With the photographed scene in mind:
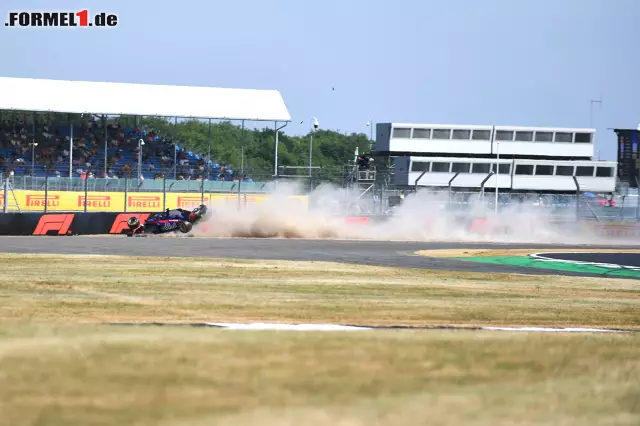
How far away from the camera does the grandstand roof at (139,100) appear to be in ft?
220

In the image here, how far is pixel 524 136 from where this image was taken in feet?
370

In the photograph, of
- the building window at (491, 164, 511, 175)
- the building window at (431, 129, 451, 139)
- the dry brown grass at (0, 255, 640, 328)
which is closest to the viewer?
the dry brown grass at (0, 255, 640, 328)

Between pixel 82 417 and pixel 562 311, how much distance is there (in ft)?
38.9

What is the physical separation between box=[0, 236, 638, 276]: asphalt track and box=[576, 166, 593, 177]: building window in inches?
2521

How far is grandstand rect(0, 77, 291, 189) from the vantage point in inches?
2621

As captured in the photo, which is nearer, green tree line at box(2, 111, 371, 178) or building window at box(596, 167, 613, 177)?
building window at box(596, 167, 613, 177)

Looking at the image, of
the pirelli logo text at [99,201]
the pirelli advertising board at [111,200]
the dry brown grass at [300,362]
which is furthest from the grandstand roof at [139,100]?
the dry brown grass at [300,362]

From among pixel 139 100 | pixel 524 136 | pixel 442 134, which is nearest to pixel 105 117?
pixel 139 100

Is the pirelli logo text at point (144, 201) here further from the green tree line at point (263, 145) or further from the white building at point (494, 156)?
the green tree line at point (263, 145)

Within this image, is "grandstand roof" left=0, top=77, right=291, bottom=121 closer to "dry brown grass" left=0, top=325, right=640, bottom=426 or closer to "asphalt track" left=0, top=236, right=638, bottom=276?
"asphalt track" left=0, top=236, right=638, bottom=276

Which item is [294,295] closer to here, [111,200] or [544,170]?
[111,200]

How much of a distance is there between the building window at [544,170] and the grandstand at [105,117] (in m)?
40.6

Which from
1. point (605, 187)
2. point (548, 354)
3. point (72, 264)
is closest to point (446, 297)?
point (548, 354)

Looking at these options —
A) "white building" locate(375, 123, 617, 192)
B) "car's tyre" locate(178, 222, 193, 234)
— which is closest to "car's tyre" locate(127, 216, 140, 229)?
"car's tyre" locate(178, 222, 193, 234)
